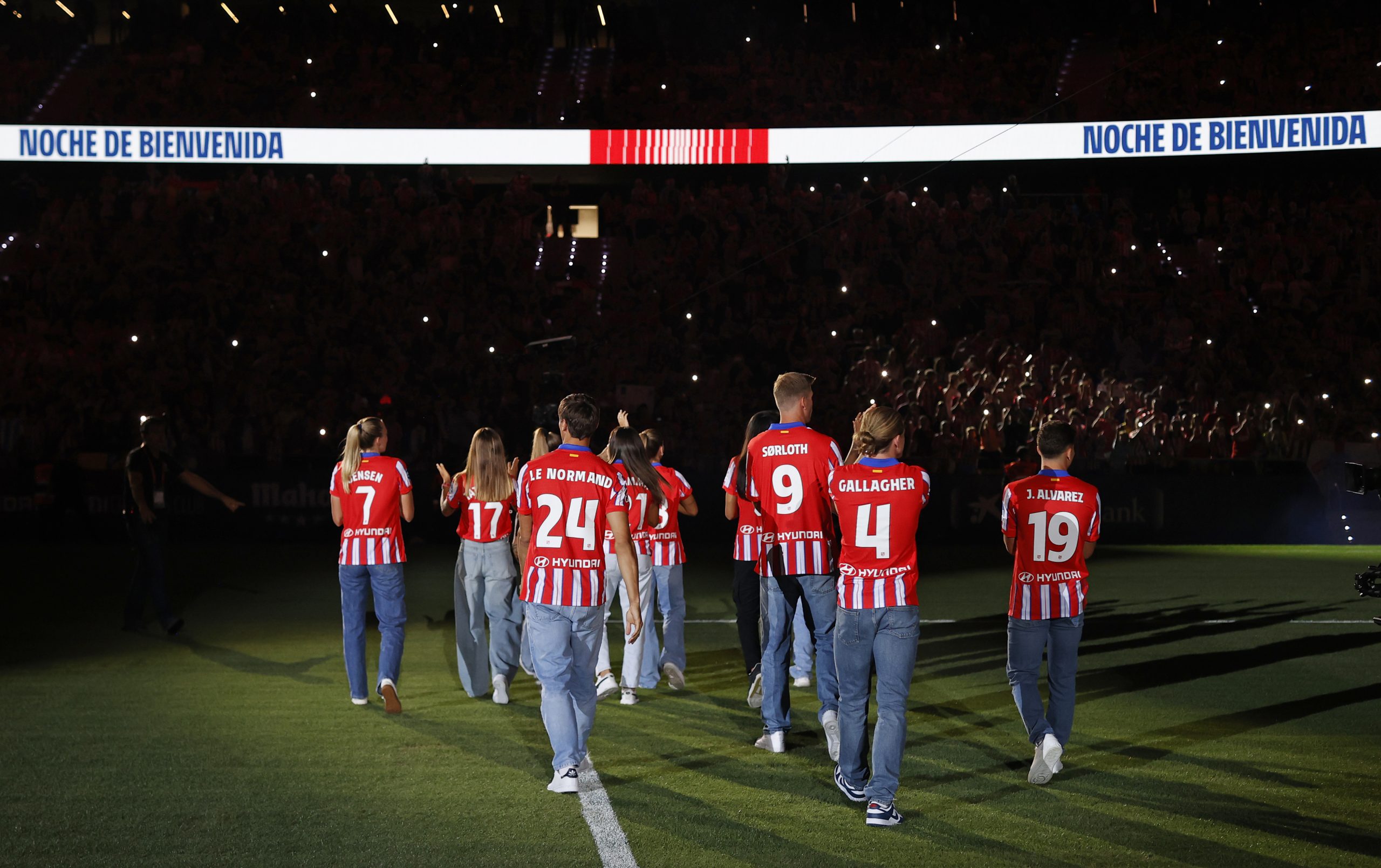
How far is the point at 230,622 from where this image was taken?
12.0 meters

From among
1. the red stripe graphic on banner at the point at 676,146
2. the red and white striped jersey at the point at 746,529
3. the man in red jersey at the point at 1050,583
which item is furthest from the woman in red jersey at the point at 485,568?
the red stripe graphic on banner at the point at 676,146

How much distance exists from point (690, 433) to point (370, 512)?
13058 mm

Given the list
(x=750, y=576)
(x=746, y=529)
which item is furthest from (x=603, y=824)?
(x=746, y=529)

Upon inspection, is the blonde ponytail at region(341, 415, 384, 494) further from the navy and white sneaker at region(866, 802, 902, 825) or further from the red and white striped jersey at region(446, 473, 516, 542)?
the navy and white sneaker at region(866, 802, 902, 825)

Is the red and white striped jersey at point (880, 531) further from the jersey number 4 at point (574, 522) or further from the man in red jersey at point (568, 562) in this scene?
the jersey number 4 at point (574, 522)

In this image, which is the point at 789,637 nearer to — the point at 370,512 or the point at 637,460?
the point at 637,460

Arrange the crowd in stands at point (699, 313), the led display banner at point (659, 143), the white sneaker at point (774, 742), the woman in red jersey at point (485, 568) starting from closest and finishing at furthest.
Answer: the white sneaker at point (774, 742)
the woman in red jersey at point (485, 568)
the crowd in stands at point (699, 313)
the led display banner at point (659, 143)

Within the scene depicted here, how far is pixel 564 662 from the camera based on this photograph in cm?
604

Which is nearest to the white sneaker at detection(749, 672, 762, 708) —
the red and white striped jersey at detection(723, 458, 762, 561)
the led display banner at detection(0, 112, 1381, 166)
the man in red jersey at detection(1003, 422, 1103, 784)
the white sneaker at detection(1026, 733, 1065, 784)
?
the red and white striped jersey at detection(723, 458, 762, 561)

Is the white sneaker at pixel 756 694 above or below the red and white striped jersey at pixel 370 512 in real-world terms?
below

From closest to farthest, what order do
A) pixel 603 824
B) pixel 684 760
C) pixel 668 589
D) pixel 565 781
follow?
pixel 603 824 < pixel 565 781 < pixel 684 760 < pixel 668 589

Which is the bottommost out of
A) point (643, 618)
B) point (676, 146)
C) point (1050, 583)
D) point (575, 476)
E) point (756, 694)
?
point (756, 694)

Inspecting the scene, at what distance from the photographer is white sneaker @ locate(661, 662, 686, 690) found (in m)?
8.67

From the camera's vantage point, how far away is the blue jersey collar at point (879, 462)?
558 cm
